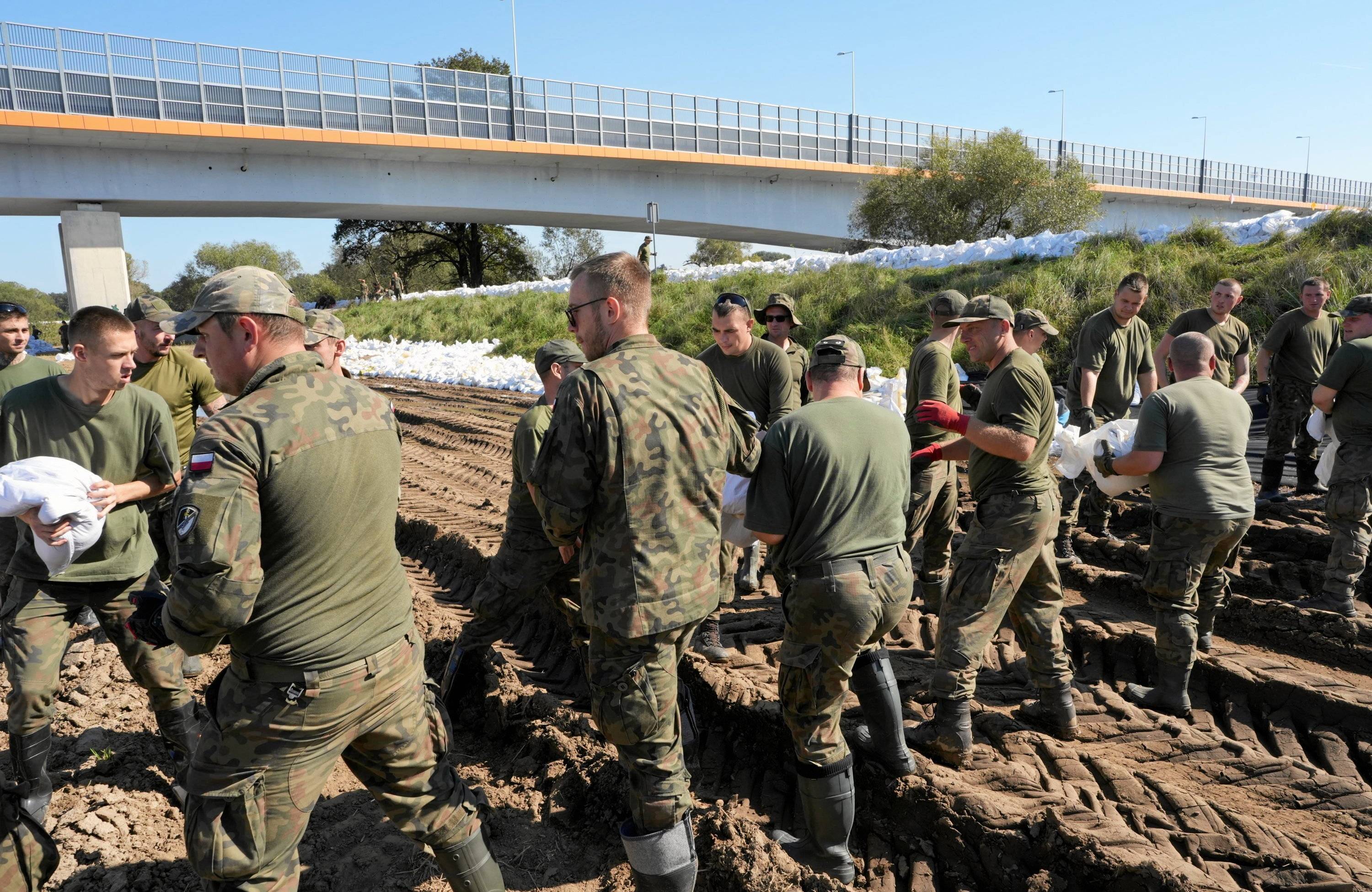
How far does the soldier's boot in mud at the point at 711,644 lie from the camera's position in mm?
5156

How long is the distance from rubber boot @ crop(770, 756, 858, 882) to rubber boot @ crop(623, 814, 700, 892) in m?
0.54

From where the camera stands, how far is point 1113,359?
704cm

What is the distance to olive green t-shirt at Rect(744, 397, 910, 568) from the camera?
3.23m

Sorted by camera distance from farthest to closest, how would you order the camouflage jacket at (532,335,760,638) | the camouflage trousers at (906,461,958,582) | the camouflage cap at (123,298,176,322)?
the camouflage trousers at (906,461,958,582) → the camouflage cap at (123,298,176,322) → the camouflage jacket at (532,335,760,638)

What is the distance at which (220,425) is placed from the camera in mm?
2283

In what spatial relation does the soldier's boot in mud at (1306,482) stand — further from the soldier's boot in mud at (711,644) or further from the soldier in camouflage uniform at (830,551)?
the soldier in camouflage uniform at (830,551)

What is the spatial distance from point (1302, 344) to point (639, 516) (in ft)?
24.3

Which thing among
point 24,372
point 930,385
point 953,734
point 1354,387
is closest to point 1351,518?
point 1354,387

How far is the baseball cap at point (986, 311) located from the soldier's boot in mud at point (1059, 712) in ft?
5.95

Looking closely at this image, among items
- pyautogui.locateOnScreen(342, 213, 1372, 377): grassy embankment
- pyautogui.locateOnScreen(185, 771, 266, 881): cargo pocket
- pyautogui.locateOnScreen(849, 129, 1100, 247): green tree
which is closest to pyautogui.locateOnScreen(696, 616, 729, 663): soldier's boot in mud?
pyautogui.locateOnScreen(185, 771, 266, 881): cargo pocket

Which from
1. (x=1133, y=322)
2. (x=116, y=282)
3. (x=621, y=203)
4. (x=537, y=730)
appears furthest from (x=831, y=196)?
(x=537, y=730)

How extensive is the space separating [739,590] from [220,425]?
4.52 m

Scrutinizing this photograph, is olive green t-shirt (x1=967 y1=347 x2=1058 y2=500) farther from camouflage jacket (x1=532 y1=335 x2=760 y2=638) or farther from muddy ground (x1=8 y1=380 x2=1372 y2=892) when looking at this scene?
camouflage jacket (x1=532 y1=335 x2=760 y2=638)

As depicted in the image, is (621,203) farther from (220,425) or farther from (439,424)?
(220,425)
